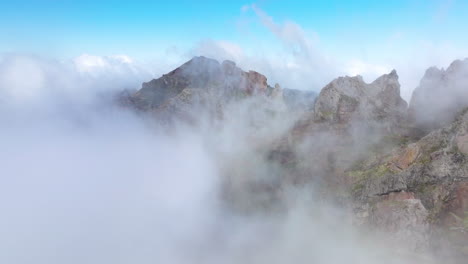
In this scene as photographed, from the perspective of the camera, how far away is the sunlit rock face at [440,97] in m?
171

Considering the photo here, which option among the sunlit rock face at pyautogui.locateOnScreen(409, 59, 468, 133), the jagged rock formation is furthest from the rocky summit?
the sunlit rock face at pyautogui.locateOnScreen(409, 59, 468, 133)

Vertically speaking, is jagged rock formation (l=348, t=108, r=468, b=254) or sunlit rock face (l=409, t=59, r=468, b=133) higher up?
sunlit rock face (l=409, t=59, r=468, b=133)

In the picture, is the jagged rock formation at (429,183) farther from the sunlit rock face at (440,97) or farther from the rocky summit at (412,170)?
the sunlit rock face at (440,97)

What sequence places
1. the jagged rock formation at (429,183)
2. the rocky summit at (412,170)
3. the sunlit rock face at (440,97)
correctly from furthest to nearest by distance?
the sunlit rock face at (440,97), the rocky summit at (412,170), the jagged rock formation at (429,183)

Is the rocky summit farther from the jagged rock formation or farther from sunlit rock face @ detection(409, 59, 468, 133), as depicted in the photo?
sunlit rock face @ detection(409, 59, 468, 133)

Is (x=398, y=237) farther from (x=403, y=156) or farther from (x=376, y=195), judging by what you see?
(x=403, y=156)

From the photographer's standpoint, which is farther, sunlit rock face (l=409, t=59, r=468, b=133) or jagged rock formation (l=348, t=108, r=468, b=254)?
sunlit rock face (l=409, t=59, r=468, b=133)

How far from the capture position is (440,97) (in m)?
182

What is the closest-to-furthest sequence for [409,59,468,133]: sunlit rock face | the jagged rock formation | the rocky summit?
1. the jagged rock formation
2. the rocky summit
3. [409,59,468,133]: sunlit rock face

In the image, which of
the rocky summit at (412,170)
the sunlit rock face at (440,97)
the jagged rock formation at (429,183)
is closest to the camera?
the jagged rock formation at (429,183)

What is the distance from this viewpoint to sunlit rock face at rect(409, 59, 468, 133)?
17075cm

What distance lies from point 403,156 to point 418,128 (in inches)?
1554

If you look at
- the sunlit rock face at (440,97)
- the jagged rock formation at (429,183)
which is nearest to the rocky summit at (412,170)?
the jagged rock formation at (429,183)

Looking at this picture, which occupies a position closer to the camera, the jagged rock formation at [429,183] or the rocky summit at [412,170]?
the jagged rock formation at [429,183]
